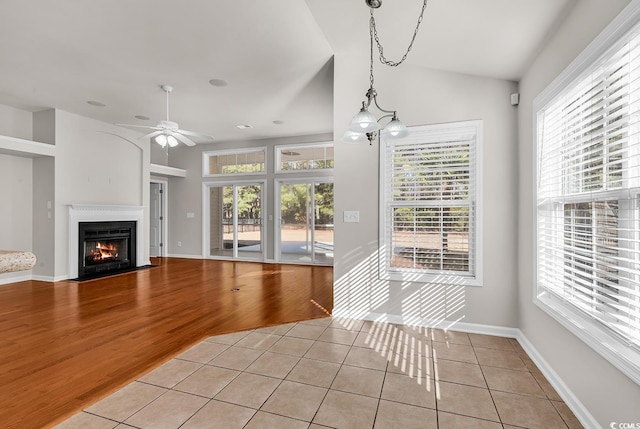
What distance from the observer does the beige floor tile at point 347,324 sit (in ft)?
11.0

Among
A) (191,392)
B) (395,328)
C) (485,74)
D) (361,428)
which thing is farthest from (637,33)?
(191,392)

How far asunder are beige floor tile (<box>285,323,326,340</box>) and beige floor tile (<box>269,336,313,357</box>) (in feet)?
0.26

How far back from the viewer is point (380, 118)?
3.41 meters

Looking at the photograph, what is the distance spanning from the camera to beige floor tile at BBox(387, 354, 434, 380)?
2.41 m

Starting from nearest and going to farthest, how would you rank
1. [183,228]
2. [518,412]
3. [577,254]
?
[518,412]
[577,254]
[183,228]

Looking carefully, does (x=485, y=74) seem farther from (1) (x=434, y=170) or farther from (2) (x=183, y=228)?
(2) (x=183, y=228)

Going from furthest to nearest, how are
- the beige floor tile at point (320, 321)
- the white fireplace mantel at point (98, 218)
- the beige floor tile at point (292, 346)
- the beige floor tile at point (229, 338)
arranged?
the white fireplace mantel at point (98, 218) → the beige floor tile at point (320, 321) → the beige floor tile at point (229, 338) → the beige floor tile at point (292, 346)

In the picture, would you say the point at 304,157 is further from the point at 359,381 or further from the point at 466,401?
the point at 466,401

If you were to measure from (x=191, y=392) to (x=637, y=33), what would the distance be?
3156mm

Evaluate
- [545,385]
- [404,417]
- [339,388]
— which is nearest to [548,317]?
[545,385]

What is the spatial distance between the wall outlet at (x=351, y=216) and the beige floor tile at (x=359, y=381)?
162 centimetres

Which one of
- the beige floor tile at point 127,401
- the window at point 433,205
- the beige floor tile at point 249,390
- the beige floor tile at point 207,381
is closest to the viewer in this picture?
the beige floor tile at point 127,401

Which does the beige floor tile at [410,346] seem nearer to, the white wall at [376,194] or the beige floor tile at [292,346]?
the white wall at [376,194]
